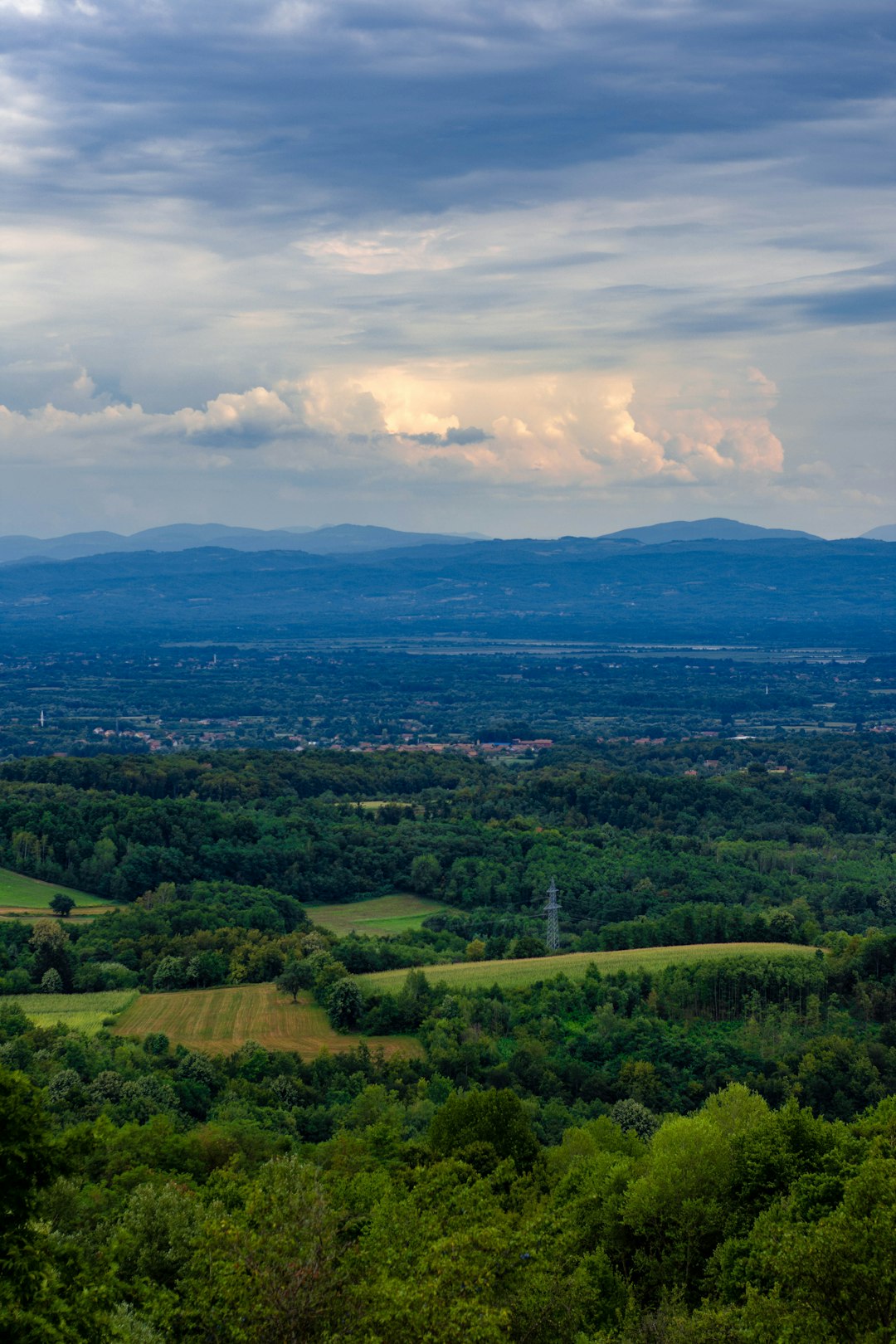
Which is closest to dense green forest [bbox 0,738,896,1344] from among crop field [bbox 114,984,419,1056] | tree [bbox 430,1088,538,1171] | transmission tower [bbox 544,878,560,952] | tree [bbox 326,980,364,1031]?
tree [bbox 430,1088,538,1171]

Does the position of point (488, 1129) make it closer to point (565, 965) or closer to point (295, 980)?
point (295, 980)

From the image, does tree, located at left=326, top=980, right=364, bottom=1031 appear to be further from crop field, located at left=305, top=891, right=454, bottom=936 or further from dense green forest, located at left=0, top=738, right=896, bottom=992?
crop field, located at left=305, top=891, right=454, bottom=936

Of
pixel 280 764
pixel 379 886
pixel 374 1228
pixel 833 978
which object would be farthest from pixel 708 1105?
pixel 280 764

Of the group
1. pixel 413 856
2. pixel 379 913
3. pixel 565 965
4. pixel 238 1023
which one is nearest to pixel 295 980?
pixel 238 1023

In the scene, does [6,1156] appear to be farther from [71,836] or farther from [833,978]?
[71,836]

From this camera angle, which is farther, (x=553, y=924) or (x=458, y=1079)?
(x=553, y=924)

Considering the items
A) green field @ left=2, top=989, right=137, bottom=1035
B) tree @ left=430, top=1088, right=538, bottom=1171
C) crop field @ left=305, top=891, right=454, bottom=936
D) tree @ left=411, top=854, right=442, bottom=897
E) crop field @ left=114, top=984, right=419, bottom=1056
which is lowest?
crop field @ left=305, top=891, right=454, bottom=936

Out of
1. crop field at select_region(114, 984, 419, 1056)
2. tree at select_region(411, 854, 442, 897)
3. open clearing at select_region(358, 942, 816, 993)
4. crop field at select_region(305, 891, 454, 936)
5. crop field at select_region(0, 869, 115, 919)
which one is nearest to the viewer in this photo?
crop field at select_region(114, 984, 419, 1056)
